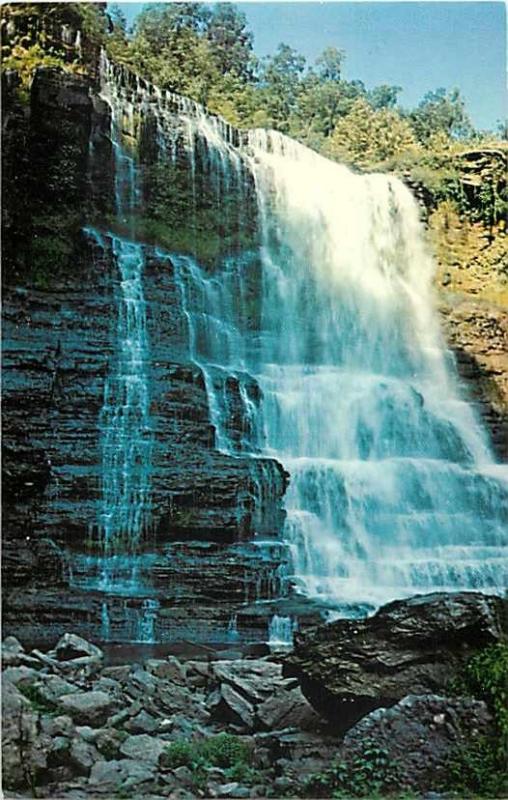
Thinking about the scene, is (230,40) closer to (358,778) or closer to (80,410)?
(80,410)

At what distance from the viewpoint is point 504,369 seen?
11.1ft

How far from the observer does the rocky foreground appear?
3.13 metres

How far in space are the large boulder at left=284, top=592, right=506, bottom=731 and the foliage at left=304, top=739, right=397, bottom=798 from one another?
11 centimetres

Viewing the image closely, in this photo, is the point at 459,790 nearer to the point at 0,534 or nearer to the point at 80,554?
the point at 80,554

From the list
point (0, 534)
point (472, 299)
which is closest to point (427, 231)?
point (472, 299)

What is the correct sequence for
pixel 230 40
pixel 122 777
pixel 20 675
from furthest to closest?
pixel 230 40, pixel 20 675, pixel 122 777

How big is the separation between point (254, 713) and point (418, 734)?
51cm

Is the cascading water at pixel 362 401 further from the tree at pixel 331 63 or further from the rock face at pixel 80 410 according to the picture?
the tree at pixel 331 63

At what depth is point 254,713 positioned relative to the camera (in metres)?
3.17

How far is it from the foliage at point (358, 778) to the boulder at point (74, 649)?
773 mm

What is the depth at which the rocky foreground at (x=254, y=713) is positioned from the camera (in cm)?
313

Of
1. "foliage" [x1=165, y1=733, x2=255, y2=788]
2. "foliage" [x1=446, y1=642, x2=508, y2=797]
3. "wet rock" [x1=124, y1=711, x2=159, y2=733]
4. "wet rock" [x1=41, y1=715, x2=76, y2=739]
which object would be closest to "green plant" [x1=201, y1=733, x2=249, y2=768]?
"foliage" [x1=165, y1=733, x2=255, y2=788]

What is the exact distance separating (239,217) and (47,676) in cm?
161

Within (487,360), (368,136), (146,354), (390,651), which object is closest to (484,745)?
(390,651)
